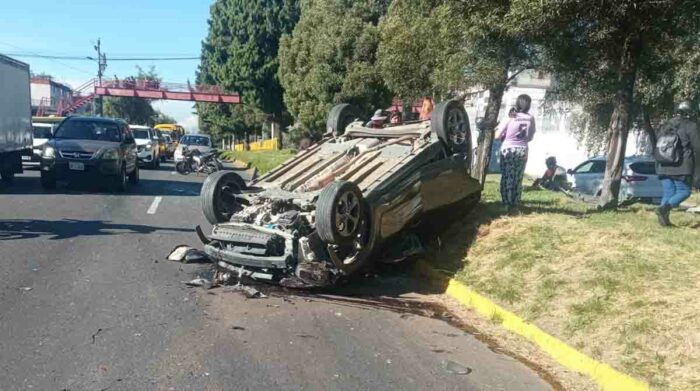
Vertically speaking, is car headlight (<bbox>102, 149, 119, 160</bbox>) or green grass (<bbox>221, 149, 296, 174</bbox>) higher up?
car headlight (<bbox>102, 149, 119, 160</bbox>)

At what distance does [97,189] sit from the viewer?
16375 millimetres

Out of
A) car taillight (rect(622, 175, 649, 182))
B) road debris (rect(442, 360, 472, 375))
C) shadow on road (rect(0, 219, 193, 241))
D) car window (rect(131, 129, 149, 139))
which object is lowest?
road debris (rect(442, 360, 472, 375))

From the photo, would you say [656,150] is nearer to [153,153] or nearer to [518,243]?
[518,243]

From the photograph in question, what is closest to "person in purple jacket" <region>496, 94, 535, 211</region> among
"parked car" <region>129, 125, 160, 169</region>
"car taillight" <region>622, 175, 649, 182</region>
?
"car taillight" <region>622, 175, 649, 182</region>

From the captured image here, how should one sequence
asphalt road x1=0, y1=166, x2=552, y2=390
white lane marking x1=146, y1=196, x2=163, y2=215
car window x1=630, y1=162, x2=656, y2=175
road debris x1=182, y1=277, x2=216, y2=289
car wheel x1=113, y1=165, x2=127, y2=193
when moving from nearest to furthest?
asphalt road x1=0, y1=166, x2=552, y2=390
road debris x1=182, y1=277, x2=216, y2=289
white lane marking x1=146, y1=196, x2=163, y2=215
car wheel x1=113, y1=165, x2=127, y2=193
car window x1=630, y1=162, x2=656, y2=175

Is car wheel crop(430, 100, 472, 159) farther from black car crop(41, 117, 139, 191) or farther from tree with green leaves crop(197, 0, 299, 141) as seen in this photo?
tree with green leaves crop(197, 0, 299, 141)

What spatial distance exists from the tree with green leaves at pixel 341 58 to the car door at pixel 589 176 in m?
7.63

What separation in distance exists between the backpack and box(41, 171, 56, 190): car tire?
12517mm

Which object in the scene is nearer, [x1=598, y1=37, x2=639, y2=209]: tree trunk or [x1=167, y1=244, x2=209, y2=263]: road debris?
[x1=167, y1=244, x2=209, y2=263]: road debris

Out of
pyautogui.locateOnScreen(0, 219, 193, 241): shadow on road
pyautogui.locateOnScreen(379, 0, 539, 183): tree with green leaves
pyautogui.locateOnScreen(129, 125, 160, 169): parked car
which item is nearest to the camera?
pyautogui.locateOnScreen(0, 219, 193, 241): shadow on road

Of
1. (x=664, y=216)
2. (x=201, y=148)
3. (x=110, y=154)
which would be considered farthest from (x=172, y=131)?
(x=664, y=216)

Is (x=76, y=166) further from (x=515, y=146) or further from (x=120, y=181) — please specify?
(x=515, y=146)

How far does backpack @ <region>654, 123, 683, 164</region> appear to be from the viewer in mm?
8508

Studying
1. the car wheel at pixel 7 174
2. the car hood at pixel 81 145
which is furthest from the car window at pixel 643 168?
the car wheel at pixel 7 174
